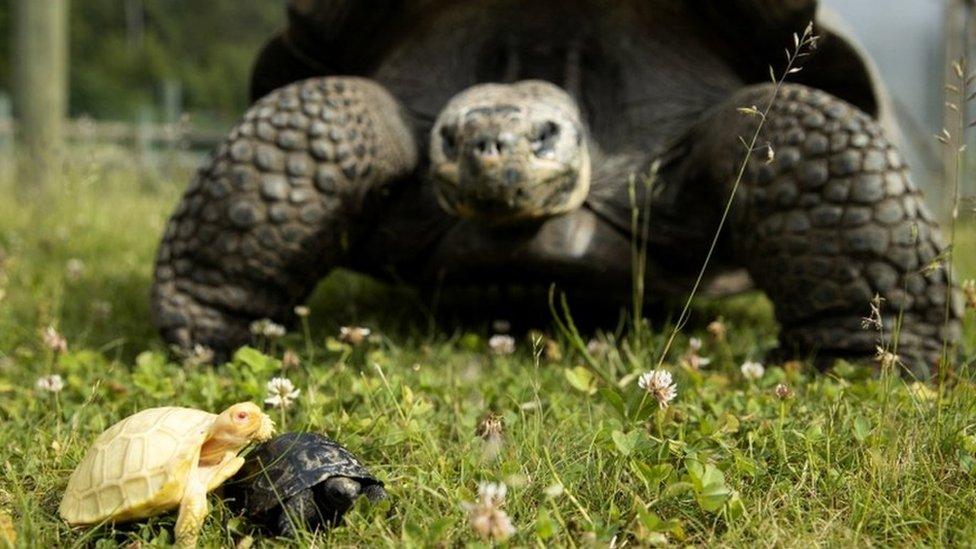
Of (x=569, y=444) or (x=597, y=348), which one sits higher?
(x=569, y=444)

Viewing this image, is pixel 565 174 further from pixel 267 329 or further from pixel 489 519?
pixel 489 519

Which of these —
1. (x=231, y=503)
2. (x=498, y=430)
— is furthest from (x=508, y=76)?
(x=231, y=503)

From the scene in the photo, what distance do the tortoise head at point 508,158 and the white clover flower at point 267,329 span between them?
0.53 metres

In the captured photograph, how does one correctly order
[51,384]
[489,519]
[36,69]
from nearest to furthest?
1. [489,519]
2. [51,384]
3. [36,69]

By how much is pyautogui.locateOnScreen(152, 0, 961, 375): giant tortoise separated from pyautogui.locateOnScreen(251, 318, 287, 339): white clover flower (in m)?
0.06

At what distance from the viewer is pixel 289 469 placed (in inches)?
57.5

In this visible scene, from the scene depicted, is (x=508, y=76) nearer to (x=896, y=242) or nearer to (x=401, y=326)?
(x=401, y=326)

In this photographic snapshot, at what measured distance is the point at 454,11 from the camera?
3275mm

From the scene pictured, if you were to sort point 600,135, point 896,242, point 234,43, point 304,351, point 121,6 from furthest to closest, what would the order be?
point 234,43, point 121,6, point 600,135, point 304,351, point 896,242

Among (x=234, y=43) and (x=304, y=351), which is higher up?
(x=304, y=351)

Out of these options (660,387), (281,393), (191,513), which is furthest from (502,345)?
(191,513)

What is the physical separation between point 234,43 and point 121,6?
4.96m

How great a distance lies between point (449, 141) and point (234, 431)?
1.22 meters

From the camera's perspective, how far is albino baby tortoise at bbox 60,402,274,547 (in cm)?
138
